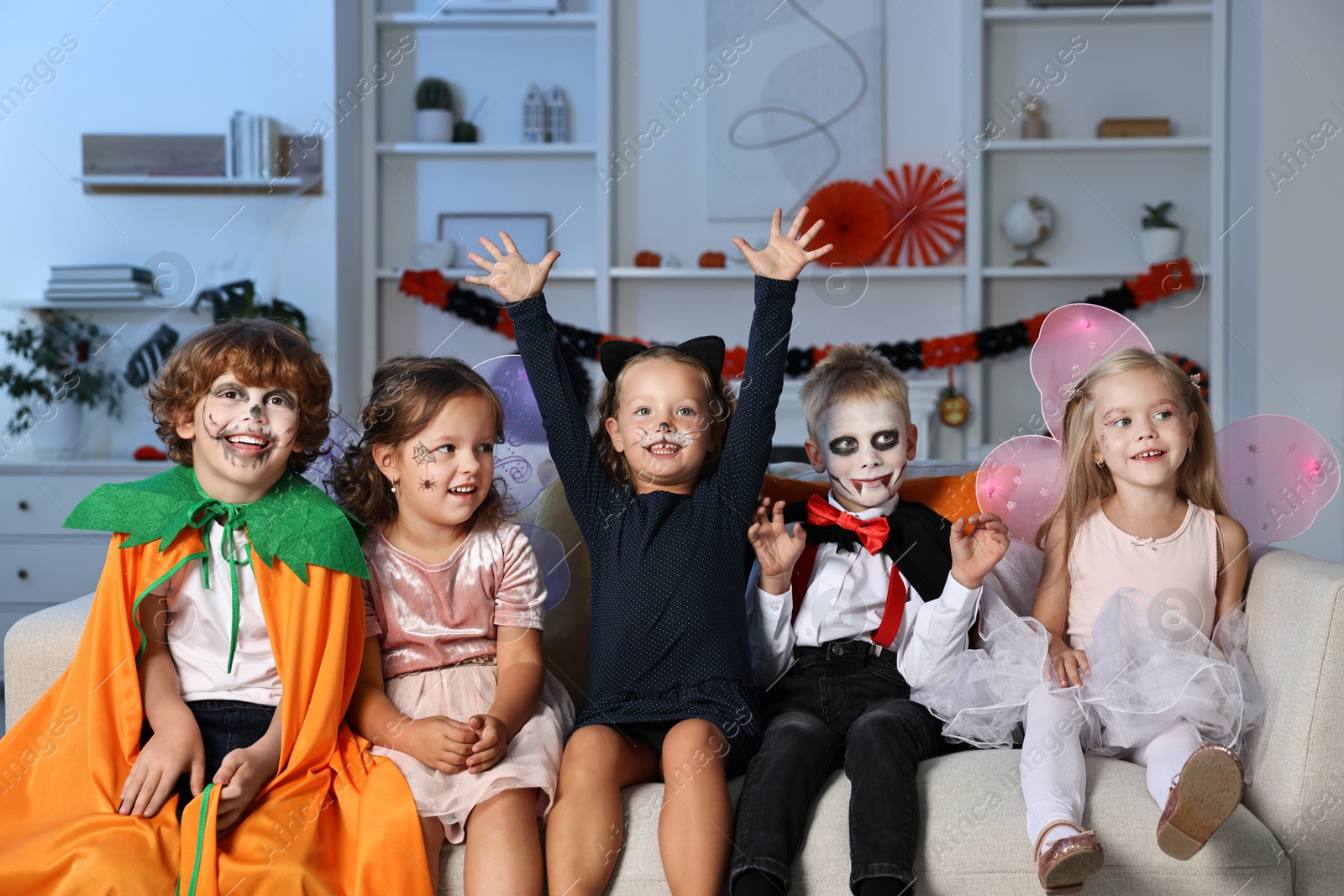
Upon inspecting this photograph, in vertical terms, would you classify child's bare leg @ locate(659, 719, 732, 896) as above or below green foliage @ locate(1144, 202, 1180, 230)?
below

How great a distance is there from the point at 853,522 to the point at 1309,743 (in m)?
0.66

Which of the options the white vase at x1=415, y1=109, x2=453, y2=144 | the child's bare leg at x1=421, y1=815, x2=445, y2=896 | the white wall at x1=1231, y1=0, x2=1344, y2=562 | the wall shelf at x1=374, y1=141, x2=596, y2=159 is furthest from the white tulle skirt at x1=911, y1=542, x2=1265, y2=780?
the white vase at x1=415, y1=109, x2=453, y2=144

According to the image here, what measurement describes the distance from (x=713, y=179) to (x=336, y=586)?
10.3ft

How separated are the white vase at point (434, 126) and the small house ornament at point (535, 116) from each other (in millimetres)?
301

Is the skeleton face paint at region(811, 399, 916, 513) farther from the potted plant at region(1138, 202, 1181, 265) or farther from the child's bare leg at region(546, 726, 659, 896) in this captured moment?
the potted plant at region(1138, 202, 1181, 265)

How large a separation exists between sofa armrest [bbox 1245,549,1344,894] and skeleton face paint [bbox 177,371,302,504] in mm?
1381

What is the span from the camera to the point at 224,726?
4.60ft

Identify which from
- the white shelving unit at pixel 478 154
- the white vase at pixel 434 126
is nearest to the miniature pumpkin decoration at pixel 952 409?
the white shelving unit at pixel 478 154

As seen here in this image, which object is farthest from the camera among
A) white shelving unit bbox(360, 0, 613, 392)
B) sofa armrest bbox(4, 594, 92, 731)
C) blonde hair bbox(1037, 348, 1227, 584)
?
white shelving unit bbox(360, 0, 613, 392)

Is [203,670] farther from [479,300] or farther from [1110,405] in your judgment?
[479,300]

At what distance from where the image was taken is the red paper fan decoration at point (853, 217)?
4.06 meters

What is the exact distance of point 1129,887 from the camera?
1.29m

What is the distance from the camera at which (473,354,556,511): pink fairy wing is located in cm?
175

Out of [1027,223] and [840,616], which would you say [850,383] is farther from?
[1027,223]
